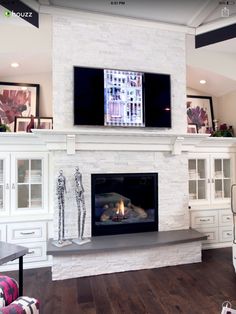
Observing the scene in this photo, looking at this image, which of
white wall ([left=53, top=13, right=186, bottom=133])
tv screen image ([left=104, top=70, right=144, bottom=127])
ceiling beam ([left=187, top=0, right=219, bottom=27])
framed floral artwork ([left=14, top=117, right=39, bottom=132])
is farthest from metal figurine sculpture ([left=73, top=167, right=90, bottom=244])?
ceiling beam ([left=187, top=0, right=219, bottom=27])

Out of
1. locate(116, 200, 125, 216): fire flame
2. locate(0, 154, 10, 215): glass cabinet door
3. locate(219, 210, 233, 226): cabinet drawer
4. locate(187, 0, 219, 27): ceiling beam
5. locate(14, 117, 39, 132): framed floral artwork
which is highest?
locate(187, 0, 219, 27): ceiling beam

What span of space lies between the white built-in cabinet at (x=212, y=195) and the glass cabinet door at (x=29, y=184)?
93.2 inches

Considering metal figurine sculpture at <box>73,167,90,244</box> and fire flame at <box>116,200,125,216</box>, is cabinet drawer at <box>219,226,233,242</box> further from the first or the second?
metal figurine sculpture at <box>73,167,90,244</box>

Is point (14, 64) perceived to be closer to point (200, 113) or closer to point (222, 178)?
point (200, 113)

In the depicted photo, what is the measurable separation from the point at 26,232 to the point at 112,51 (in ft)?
8.87

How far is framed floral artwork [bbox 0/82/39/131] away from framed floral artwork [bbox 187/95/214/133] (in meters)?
2.72

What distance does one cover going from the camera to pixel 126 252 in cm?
328

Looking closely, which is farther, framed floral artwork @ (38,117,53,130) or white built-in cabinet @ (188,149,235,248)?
white built-in cabinet @ (188,149,235,248)

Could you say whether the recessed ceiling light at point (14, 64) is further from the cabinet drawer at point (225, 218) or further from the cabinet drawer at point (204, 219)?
the cabinet drawer at point (225, 218)

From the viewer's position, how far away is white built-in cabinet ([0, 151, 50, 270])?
336 centimetres

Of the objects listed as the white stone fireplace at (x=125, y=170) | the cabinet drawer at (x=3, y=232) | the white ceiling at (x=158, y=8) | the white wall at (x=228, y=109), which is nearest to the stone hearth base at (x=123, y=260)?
the white stone fireplace at (x=125, y=170)

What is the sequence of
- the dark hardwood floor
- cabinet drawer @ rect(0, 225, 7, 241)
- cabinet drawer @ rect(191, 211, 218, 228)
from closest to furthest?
the dark hardwood floor → cabinet drawer @ rect(0, 225, 7, 241) → cabinet drawer @ rect(191, 211, 218, 228)

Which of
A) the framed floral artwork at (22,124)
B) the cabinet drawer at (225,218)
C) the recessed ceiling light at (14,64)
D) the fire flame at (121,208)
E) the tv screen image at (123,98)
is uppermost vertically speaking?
the recessed ceiling light at (14,64)

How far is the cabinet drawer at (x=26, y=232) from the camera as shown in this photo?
333cm
